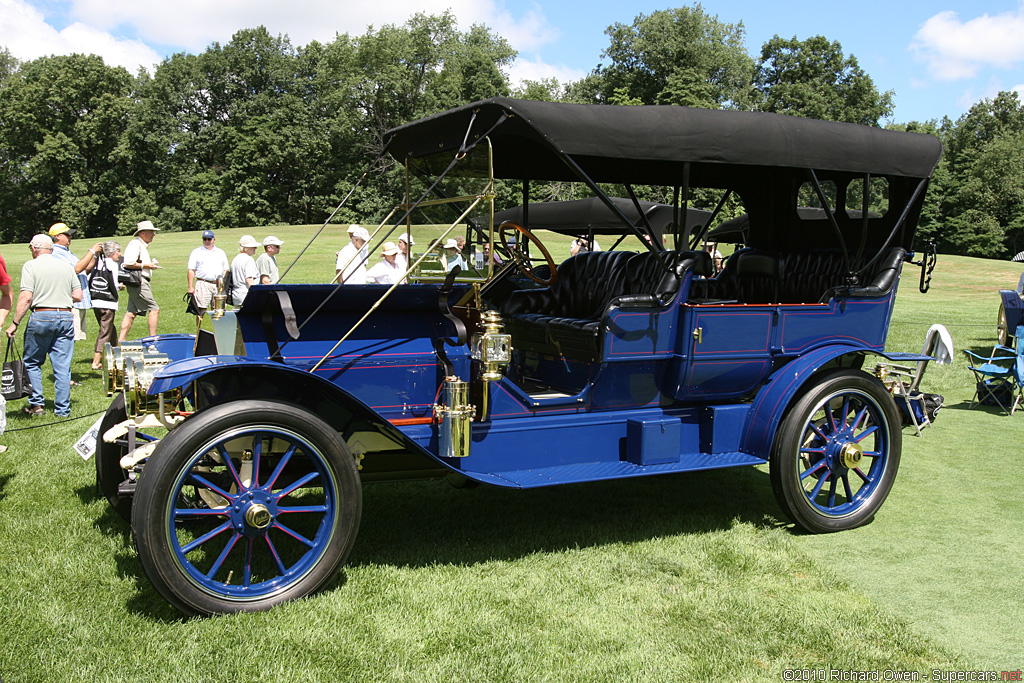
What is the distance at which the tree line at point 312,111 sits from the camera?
40812 mm

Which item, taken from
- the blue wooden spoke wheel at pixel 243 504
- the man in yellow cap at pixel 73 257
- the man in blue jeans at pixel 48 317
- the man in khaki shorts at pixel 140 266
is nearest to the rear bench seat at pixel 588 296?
the blue wooden spoke wheel at pixel 243 504

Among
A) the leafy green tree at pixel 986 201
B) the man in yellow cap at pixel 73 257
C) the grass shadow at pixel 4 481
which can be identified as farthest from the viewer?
the leafy green tree at pixel 986 201

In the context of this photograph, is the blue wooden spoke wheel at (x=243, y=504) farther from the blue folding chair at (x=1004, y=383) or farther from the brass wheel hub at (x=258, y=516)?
the blue folding chair at (x=1004, y=383)

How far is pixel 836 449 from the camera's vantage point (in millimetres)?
4449

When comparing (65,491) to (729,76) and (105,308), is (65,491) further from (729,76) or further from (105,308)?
(729,76)

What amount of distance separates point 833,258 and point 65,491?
16.8 feet

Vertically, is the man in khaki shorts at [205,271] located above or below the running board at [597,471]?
above

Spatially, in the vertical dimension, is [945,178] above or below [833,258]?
above

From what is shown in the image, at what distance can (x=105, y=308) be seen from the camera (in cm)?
877

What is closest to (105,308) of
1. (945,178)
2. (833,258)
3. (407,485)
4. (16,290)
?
(407,485)

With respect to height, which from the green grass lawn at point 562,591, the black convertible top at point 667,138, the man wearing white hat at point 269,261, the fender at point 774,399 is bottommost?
the green grass lawn at point 562,591

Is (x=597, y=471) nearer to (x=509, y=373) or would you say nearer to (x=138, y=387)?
(x=509, y=373)

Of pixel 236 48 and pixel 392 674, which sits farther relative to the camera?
pixel 236 48

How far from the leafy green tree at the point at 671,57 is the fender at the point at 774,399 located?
4122 centimetres
